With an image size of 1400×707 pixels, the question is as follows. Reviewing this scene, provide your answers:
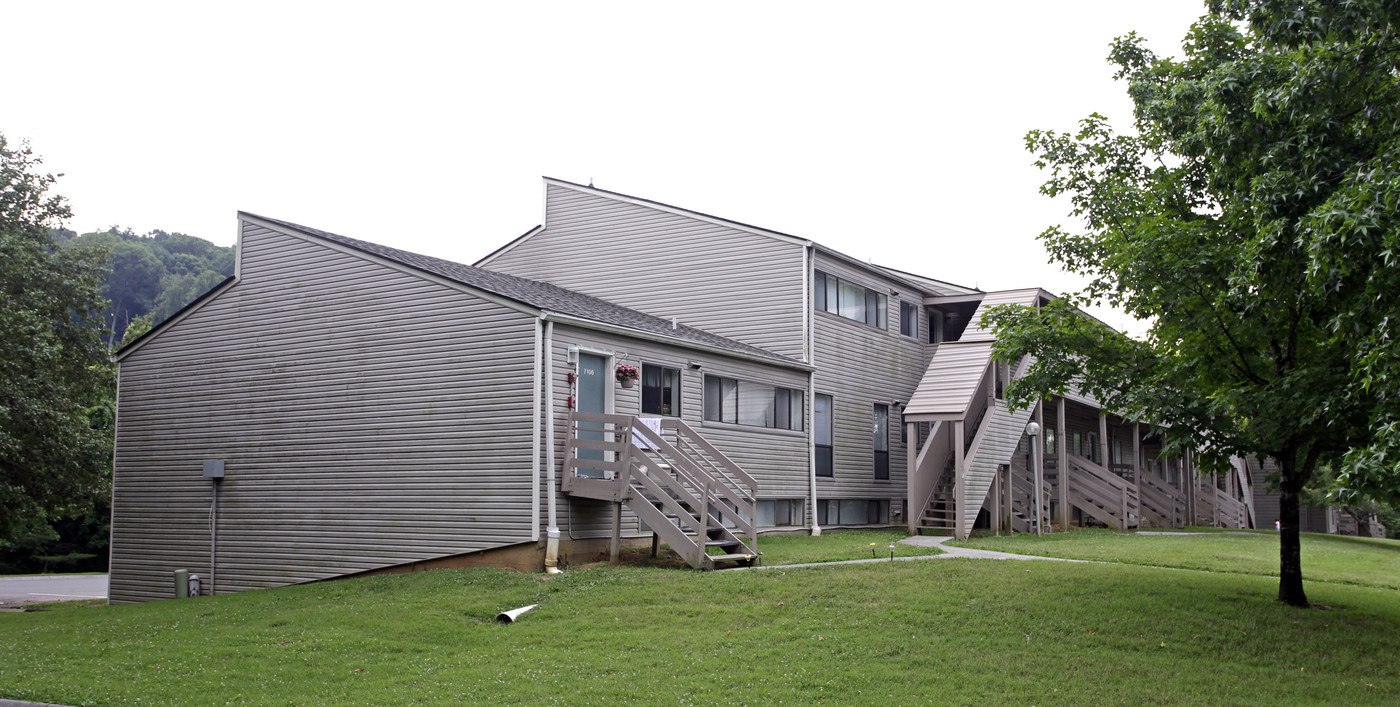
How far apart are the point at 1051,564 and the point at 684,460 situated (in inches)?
224

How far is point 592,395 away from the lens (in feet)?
61.0

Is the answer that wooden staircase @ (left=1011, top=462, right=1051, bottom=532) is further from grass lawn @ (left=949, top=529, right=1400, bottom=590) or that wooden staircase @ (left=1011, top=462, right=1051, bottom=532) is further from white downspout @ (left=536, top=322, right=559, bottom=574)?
white downspout @ (left=536, top=322, right=559, bottom=574)

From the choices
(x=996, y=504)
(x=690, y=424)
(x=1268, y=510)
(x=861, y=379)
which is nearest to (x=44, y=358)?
(x=690, y=424)

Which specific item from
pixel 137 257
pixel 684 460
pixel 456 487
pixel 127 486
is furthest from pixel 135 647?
pixel 137 257

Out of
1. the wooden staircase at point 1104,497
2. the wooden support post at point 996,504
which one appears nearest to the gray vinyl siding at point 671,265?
the wooden support post at point 996,504

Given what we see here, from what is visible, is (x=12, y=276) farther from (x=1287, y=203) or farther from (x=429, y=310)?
(x=1287, y=203)

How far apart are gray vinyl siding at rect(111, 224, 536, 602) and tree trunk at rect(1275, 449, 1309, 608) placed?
10.4m

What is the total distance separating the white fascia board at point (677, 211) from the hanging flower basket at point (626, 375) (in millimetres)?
6963

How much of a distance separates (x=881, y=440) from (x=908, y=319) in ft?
12.2

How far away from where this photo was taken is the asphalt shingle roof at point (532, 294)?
18.5m

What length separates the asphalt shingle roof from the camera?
18.5m

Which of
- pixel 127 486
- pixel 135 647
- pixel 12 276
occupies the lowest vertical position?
pixel 135 647

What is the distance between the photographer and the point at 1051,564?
15578 mm

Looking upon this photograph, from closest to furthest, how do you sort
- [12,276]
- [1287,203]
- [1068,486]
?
[1287,203] → [12,276] → [1068,486]
